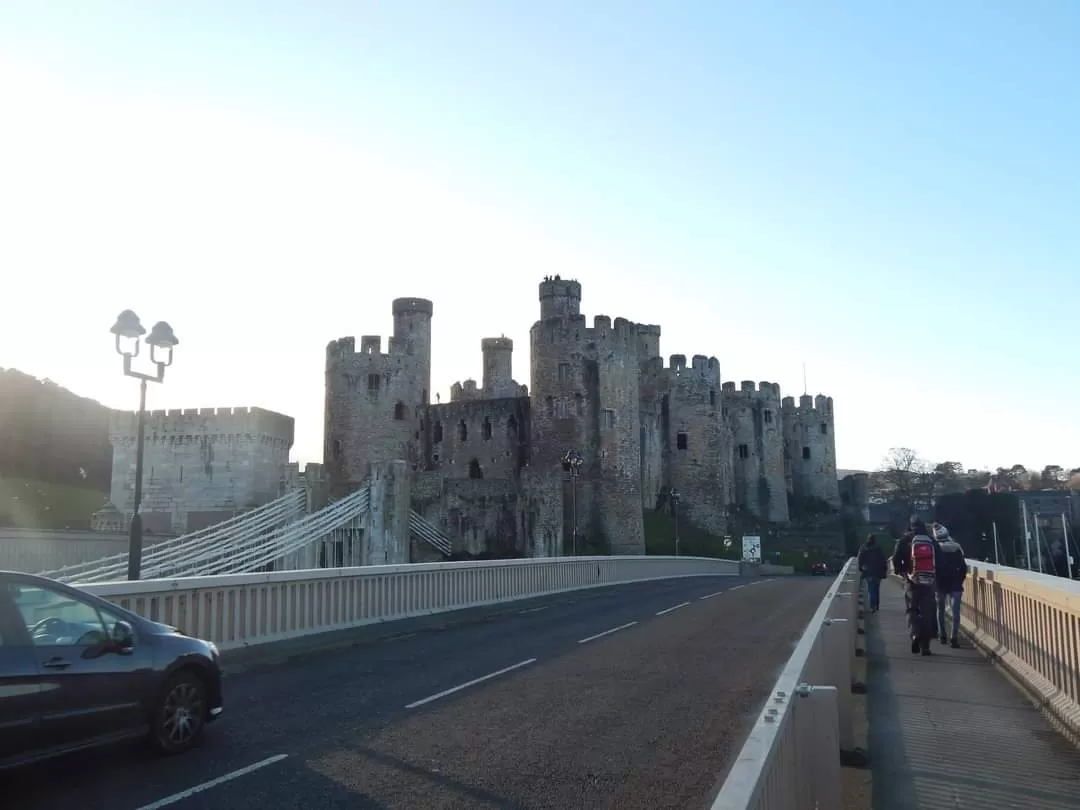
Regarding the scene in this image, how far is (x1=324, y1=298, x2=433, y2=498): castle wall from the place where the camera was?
189ft

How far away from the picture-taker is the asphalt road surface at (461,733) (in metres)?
6.54

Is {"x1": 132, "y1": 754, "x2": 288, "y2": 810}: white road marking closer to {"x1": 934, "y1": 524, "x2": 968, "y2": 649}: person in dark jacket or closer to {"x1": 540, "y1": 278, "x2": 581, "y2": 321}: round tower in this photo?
{"x1": 934, "y1": 524, "x2": 968, "y2": 649}: person in dark jacket

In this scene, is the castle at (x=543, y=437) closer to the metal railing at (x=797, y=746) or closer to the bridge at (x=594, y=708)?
the bridge at (x=594, y=708)

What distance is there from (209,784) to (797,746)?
3981 mm

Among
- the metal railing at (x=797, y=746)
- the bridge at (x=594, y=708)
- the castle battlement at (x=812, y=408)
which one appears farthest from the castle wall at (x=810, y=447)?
the metal railing at (x=797, y=746)

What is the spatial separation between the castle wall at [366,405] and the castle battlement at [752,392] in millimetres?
31935

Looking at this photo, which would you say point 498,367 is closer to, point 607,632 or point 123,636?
point 607,632

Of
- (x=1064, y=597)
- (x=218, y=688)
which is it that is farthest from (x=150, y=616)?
(x=1064, y=597)

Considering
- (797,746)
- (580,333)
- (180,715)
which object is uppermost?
(580,333)

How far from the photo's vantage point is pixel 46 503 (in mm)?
65312

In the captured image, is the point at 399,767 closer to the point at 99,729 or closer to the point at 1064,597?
the point at 99,729

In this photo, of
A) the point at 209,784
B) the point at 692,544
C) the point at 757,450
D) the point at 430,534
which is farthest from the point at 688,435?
the point at 209,784

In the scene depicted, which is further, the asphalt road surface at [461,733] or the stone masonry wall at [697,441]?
the stone masonry wall at [697,441]

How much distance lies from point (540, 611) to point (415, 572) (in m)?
3.51
